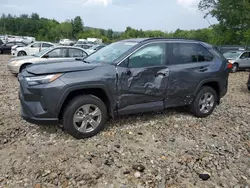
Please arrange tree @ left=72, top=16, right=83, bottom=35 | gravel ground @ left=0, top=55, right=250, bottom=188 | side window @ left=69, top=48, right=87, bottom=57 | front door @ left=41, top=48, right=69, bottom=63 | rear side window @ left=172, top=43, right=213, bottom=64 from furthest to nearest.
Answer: tree @ left=72, top=16, right=83, bottom=35, side window @ left=69, top=48, right=87, bottom=57, front door @ left=41, top=48, right=69, bottom=63, rear side window @ left=172, top=43, right=213, bottom=64, gravel ground @ left=0, top=55, right=250, bottom=188

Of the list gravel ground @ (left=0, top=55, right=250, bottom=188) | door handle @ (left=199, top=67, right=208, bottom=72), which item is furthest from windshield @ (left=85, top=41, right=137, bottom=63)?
door handle @ (left=199, top=67, right=208, bottom=72)

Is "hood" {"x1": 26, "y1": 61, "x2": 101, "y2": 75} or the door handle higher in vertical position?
the door handle

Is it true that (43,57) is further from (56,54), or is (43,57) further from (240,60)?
(240,60)

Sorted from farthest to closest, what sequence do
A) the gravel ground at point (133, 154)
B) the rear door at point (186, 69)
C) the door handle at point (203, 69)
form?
the door handle at point (203, 69)
the rear door at point (186, 69)
the gravel ground at point (133, 154)

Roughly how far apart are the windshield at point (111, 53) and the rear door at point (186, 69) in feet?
2.77

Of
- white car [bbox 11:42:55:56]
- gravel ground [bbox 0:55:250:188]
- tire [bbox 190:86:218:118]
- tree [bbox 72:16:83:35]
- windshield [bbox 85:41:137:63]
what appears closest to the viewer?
gravel ground [bbox 0:55:250:188]

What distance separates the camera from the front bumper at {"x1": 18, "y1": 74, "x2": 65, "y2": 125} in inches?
133

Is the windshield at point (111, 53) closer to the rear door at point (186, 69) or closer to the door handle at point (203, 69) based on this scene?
the rear door at point (186, 69)

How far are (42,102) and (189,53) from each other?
297 cm

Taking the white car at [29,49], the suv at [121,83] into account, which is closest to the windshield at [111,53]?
the suv at [121,83]

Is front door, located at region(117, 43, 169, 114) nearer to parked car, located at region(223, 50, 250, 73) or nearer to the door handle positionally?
the door handle

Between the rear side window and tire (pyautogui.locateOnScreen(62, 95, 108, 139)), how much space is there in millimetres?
1729

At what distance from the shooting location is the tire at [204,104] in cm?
488

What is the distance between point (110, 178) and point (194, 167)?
1169 millimetres
